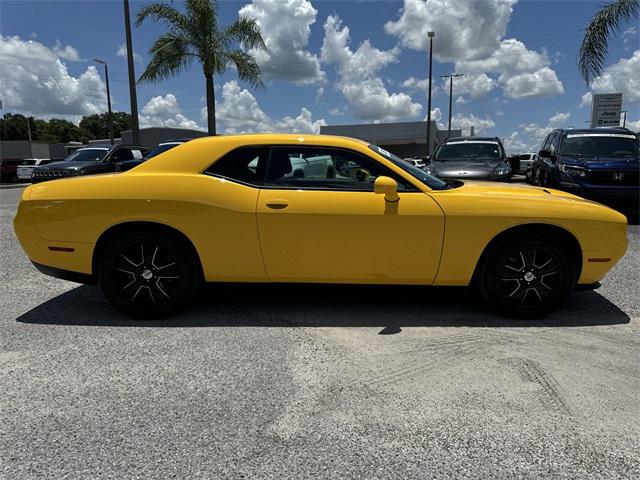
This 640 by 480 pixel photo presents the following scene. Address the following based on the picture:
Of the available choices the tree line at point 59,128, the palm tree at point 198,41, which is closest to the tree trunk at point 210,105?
the palm tree at point 198,41

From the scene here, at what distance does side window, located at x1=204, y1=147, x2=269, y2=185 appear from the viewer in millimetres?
3807

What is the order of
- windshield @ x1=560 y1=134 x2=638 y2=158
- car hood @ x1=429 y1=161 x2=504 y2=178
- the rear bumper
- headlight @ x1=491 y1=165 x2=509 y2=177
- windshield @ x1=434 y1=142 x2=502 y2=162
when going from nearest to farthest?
the rear bumper → windshield @ x1=560 y1=134 x2=638 y2=158 → car hood @ x1=429 y1=161 x2=504 y2=178 → headlight @ x1=491 y1=165 x2=509 y2=177 → windshield @ x1=434 y1=142 x2=502 y2=162

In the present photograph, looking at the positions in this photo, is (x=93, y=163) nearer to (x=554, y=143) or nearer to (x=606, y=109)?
(x=554, y=143)

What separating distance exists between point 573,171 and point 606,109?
17.8 metres

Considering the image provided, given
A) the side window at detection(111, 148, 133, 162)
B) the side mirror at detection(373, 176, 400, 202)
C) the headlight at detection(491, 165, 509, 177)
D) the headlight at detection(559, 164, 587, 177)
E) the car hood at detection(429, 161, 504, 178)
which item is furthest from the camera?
the side window at detection(111, 148, 133, 162)

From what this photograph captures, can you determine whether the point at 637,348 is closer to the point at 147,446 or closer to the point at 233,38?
the point at 147,446

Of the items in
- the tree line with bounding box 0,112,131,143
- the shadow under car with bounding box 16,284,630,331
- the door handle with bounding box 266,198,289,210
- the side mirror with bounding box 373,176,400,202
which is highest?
the tree line with bounding box 0,112,131,143

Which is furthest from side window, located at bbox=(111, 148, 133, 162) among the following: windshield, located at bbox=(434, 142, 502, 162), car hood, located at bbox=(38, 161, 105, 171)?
windshield, located at bbox=(434, 142, 502, 162)

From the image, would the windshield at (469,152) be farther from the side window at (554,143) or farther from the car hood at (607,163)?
the car hood at (607,163)

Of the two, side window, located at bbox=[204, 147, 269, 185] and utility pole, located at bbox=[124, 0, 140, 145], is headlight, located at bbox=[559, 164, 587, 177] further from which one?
utility pole, located at bbox=[124, 0, 140, 145]

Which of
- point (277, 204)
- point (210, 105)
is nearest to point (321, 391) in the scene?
point (277, 204)

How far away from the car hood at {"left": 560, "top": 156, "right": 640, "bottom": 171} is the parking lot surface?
5141mm

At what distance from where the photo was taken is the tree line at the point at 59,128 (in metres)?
95.2

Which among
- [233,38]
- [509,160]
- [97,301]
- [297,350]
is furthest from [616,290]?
[233,38]
